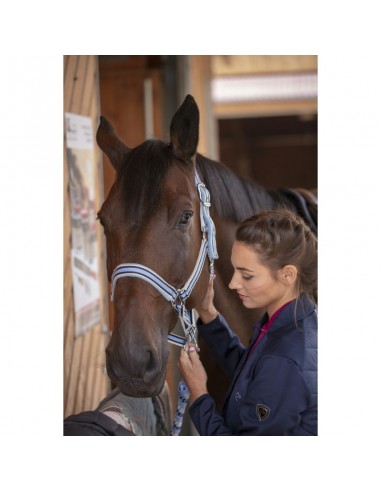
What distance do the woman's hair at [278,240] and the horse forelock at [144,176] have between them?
0.21 meters

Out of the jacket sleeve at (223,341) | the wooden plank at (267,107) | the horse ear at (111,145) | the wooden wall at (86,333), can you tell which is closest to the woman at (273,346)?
the jacket sleeve at (223,341)

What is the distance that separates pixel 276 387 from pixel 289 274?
25cm

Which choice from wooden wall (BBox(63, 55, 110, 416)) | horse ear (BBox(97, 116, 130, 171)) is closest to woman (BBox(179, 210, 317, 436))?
horse ear (BBox(97, 116, 130, 171))

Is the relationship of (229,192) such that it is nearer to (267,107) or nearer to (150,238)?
(150,238)

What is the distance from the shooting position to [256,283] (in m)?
1.35

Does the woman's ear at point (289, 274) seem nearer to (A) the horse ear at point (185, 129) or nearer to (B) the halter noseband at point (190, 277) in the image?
(B) the halter noseband at point (190, 277)

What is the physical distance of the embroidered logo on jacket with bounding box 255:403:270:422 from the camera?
1.26 m

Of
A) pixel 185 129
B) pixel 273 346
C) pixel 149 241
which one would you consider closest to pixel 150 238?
pixel 149 241

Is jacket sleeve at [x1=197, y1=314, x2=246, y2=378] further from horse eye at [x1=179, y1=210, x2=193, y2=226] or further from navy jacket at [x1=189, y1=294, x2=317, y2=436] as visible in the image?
horse eye at [x1=179, y1=210, x2=193, y2=226]
